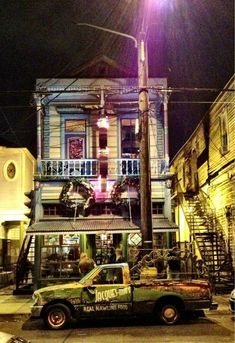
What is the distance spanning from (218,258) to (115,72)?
930 cm

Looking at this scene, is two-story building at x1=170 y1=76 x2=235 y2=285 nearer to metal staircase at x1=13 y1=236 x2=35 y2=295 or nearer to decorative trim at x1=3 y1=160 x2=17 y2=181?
metal staircase at x1=13 y1=236 x2=35 y2=295

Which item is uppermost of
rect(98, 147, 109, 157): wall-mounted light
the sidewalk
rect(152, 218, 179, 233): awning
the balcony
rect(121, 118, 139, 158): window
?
rect(121, 118, 139, 158): window

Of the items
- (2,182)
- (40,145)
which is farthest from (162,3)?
(2,182)

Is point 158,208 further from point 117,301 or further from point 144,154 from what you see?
point 117,301

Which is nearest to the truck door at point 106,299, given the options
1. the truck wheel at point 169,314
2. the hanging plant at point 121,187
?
the truck wheel at point 169,314

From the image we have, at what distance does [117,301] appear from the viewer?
1242 centimetres

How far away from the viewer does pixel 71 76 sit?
73.4 ft

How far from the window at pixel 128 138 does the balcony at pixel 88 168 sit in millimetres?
951

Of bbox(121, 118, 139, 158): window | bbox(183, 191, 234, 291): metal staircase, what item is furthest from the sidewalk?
bbox(121, 118, 139, 158): window

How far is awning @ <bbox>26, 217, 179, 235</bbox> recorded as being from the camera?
19.9 meters

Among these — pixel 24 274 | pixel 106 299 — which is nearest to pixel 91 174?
pixel 24 274

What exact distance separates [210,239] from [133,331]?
11.1 metres

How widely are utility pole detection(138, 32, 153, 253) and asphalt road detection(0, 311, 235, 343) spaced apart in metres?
2.69

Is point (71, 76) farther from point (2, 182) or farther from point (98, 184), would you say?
point (2, 182)
